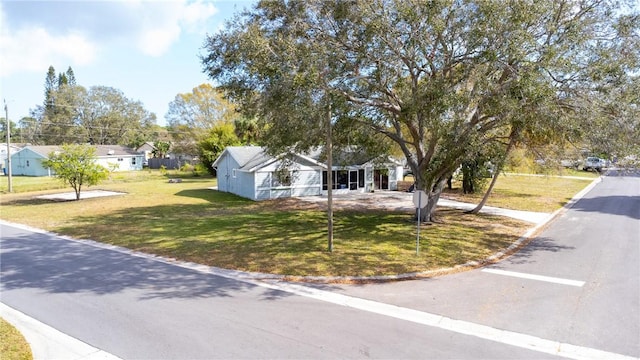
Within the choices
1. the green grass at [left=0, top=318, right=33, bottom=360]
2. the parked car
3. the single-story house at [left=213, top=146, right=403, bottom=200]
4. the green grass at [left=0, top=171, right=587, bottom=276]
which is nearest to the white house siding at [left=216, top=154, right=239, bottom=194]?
the single-story house at [left=213, top=146, right=403, bottom=200]

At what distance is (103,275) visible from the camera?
9.88 m

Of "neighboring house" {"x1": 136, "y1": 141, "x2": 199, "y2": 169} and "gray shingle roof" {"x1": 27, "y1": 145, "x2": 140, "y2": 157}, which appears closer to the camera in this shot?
"gray shingle roof" {"x1": 27, "y1": 145, "x2": 140, "y2": 157}

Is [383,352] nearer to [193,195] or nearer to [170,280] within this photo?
[170,280]

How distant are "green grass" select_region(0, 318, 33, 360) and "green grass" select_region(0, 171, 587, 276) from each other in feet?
16.0

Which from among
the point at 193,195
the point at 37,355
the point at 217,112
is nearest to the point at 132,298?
the point at 37,355

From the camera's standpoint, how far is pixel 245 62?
1119cm

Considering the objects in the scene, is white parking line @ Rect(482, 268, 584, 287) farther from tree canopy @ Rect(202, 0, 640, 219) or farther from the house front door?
the house front door

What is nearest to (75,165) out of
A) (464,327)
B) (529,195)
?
(464,327)

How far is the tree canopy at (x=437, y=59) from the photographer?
10453 millimetres

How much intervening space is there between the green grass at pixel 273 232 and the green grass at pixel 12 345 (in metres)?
4.87

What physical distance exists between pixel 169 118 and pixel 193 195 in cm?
2751

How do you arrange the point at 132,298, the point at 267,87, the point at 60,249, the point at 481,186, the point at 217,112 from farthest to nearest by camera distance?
the point at 217,112 < the point at 481,186 < the point at 60,249 < the point at 267,87 < the point at 132,298

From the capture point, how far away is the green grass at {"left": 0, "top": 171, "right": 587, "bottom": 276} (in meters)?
10.9

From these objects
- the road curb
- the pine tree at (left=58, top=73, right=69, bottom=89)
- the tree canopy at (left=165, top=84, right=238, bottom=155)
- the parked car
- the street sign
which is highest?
Result: the pine tree at (left=58, top=73, right=69, bottom=89)
